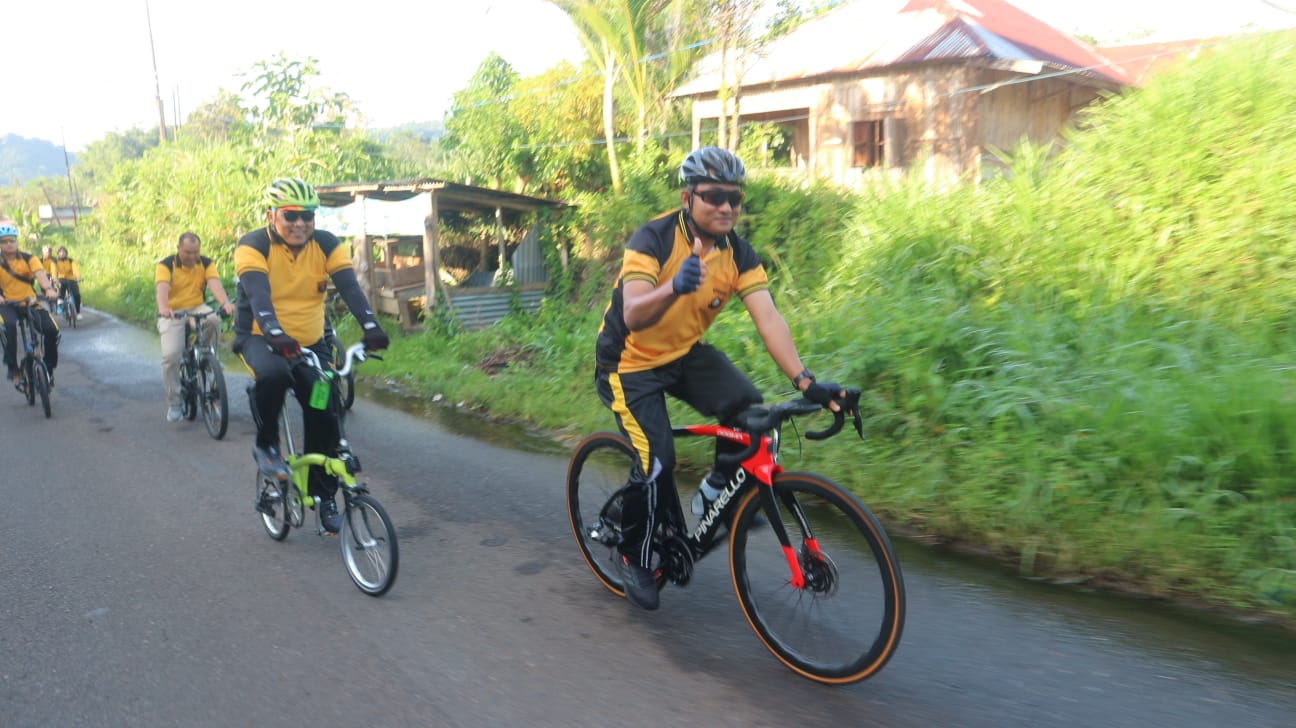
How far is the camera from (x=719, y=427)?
3898mm

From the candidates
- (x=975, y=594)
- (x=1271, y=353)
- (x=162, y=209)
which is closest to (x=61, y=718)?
(x=975, y=594)

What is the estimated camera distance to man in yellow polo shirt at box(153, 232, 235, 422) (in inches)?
360

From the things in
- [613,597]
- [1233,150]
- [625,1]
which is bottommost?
[613,597]

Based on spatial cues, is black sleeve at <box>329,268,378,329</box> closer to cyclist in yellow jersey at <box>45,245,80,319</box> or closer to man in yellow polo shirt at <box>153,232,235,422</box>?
man in yellow polo shirt at <box>153,232,235,422</box>

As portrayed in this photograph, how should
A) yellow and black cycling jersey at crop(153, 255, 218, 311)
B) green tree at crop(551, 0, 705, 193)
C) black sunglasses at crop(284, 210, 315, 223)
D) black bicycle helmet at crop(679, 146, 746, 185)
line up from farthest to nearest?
1. green tree at crop(551, 0, 705, 193)
2. yellow and black cycling jersey at crop(153, 255, 218, 311)
3. black sunglasses at crop(284, 210, 315, 223)
4. black bicycle helmet at crop(679, 146, 746, 185)

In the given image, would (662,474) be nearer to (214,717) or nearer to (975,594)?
(975,594)

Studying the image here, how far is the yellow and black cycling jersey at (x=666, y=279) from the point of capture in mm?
3814

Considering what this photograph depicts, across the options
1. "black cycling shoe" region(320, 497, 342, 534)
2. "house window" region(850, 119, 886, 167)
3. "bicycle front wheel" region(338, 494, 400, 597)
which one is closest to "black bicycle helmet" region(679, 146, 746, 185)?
"bicycle front wheel" region(338, 494, 400, 597)

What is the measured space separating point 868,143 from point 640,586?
15363mm

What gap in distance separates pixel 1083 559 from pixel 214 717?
3.82m

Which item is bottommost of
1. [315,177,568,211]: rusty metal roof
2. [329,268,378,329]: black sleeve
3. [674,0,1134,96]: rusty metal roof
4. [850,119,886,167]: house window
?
[329,268,378,329]: black sleeve

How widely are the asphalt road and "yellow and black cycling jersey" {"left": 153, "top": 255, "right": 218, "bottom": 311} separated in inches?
135

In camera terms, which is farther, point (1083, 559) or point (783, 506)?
point (1083, 559)

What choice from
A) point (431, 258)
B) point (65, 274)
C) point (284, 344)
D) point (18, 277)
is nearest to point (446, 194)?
point (431, 258)
